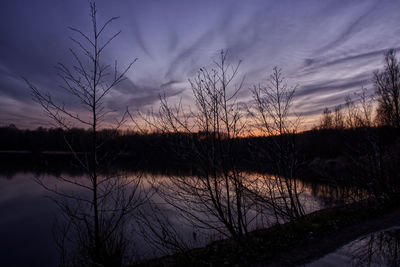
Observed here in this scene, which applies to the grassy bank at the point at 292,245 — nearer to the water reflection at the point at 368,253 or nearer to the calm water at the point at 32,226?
the water reflection at the point at 368,253

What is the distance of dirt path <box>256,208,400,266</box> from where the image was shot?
4.83 metres

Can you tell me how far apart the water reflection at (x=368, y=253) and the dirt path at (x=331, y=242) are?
0.18 m

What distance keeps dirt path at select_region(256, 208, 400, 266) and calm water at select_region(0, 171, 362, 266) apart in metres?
2.52

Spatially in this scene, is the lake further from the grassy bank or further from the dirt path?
the dirt path

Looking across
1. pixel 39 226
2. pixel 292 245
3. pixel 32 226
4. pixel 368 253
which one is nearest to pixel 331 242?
pixel 368 253

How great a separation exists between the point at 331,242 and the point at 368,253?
33.6 inches

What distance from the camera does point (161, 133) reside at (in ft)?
16.1

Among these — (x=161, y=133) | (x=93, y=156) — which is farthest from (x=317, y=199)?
(x=93, y=156)

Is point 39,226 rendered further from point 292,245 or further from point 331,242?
point 331,242

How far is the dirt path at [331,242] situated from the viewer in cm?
483

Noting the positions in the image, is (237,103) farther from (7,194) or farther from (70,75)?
(7,194)

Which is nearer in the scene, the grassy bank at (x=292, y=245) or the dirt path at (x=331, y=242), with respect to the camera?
the dirt path at (x=331, y=242)

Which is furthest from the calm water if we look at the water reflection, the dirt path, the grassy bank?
the water reflection

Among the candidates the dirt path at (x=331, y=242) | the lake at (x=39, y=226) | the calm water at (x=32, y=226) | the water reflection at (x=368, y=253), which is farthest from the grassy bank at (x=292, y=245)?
the calm water at (x=32, y=226)
